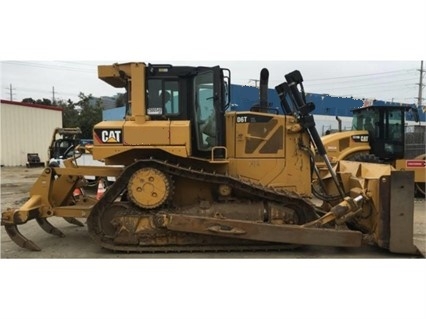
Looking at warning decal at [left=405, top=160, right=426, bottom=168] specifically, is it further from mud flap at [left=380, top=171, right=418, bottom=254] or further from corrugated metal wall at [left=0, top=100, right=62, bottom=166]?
corrugated metal wall at [left=0, top=100, right=62, bottom=166]

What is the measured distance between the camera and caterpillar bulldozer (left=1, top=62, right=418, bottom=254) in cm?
582

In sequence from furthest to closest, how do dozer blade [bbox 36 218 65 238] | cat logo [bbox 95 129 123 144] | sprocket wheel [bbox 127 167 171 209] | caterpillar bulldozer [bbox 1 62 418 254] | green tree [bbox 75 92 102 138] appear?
green tree [bbox 75 92 102 138] → dozer blade [bbox 36 218 65 238] → cat logo [bbox 95 129 123 144] → sprocket wheel [bbox 127 167 171 209] → caterpillar bulldozer [bbox 1 62 418 254]

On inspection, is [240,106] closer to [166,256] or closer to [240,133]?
[240,133]

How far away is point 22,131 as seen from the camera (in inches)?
1094

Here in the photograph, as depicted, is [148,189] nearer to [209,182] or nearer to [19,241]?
[209,182]

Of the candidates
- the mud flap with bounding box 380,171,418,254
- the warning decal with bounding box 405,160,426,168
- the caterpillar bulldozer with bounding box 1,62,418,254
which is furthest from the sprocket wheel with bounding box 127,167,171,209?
the warning decal with bounding box 405,160,426,168

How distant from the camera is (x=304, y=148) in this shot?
6.58 m

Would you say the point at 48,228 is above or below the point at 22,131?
below

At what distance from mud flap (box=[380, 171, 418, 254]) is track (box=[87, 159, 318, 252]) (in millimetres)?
1091

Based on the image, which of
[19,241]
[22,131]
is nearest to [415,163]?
[19,241]

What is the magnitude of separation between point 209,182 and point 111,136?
1.69 m

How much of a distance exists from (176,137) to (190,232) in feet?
4.79

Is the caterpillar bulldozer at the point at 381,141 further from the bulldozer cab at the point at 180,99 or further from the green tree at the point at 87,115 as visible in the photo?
the green tree at the point at 87,115

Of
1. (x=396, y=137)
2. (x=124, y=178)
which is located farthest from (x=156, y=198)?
(x=396, y=137)
